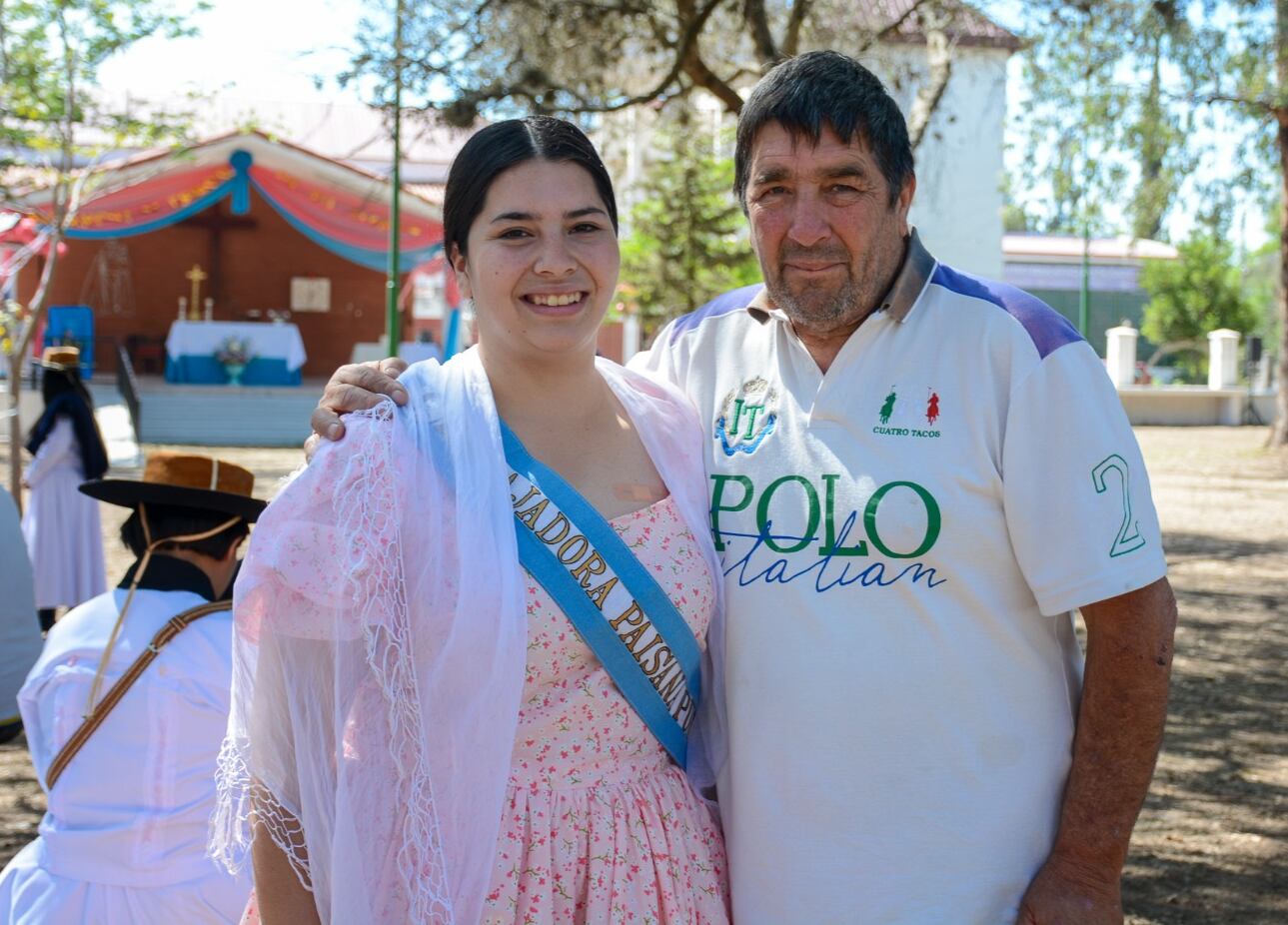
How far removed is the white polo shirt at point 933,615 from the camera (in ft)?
7.22

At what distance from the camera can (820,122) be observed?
233 cm

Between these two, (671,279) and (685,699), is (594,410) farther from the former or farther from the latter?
(671,279)

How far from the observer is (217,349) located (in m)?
23.6

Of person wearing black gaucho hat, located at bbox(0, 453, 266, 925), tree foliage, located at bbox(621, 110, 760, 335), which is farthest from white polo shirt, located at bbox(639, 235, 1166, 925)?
tree foliage, located at bbox(621, 110, 760, 335)

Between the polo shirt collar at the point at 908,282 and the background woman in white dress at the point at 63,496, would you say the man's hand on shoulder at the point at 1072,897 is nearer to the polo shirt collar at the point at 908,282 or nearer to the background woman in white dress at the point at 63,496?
the polo shirt collar at the point at 908,282

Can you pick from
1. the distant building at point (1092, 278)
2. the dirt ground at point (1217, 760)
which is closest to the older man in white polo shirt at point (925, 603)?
the dirt ground at point (1217, 760)

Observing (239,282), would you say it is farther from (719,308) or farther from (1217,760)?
(719,308)

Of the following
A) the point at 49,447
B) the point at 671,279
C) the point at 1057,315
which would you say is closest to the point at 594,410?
the point at 1057,315

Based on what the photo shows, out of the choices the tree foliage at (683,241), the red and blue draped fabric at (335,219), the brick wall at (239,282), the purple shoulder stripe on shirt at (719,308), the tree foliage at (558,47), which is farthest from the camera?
the brick wall at (239,282)

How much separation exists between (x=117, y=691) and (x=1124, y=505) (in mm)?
2380

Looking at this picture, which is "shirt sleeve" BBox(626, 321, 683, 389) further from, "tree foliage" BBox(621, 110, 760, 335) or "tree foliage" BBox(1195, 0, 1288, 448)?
"tree foliage" BBox(621, 110, 760, 335)

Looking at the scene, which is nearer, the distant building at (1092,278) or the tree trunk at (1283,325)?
the tree trunk at (1283,325)

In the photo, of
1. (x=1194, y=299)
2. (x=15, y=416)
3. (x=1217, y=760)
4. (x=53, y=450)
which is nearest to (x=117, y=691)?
(x=1217, y=760)

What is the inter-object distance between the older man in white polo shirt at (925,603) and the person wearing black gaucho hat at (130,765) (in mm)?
1362
